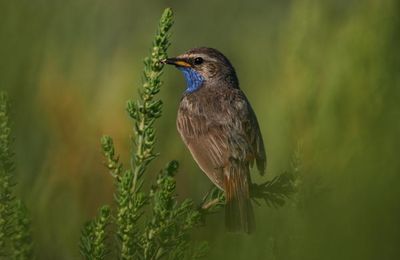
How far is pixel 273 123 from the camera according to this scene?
11.5 feet

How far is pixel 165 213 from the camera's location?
1.92 meters

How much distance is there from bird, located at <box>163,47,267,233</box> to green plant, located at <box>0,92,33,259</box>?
1613mm

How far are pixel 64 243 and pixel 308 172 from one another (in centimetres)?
94

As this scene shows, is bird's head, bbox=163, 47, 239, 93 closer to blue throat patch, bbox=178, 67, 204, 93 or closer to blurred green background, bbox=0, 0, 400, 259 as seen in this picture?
blue throat patch, bbox=178, 67, 204, 93

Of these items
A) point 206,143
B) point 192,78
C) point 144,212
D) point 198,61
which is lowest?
point 144,212

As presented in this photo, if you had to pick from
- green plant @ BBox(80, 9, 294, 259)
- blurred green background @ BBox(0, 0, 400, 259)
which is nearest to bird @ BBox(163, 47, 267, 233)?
blurred green background @ BBox(0, 0, 400, 259)

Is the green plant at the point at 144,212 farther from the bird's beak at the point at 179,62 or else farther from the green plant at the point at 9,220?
the bird's beak at the point at 179,62

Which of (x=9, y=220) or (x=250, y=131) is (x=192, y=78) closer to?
(x=250, y=131)

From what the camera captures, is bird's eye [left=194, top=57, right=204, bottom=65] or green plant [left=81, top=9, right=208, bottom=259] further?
bird's eye [left=194, top=57, right=204, bottom=65]

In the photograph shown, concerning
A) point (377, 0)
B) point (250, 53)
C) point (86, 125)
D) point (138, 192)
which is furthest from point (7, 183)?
point (250, 53)

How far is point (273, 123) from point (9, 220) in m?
1.74

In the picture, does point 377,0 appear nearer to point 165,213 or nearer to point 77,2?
point 165,213

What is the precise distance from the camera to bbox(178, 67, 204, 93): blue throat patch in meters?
5.85

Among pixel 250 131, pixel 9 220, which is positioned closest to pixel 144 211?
pixel 9 220
